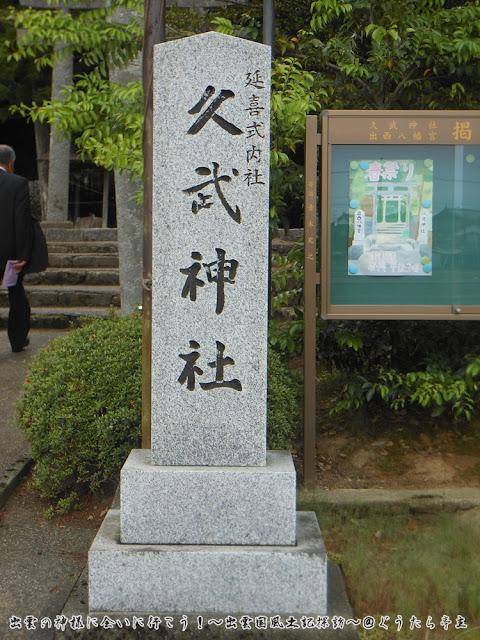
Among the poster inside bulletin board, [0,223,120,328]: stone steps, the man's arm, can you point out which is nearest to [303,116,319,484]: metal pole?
the poster inside bulletin board

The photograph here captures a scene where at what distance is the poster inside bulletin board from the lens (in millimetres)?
4469

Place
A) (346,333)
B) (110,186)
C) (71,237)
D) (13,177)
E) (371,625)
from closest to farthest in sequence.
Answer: (371,625)
(346,333)
(13,177)
(71,237)
(110,186)

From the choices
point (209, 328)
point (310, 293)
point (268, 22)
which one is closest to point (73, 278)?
point (268, 22)

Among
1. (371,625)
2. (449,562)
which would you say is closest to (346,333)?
(449,562)

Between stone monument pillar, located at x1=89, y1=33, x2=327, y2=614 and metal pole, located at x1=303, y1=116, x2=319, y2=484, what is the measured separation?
120cm

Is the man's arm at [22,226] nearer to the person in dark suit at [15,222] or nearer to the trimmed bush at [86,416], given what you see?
the person in dark suit at [15,222]

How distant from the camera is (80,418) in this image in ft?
14.1

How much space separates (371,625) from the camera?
3107 millimetres

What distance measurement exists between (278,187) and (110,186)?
564 inches

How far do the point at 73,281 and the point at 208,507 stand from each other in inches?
319

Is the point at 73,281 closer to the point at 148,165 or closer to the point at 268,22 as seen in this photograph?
the point at 268,22

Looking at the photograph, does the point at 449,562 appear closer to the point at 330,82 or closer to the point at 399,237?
the point at 399,237

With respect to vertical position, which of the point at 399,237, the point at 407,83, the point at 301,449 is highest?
the point at 407,83

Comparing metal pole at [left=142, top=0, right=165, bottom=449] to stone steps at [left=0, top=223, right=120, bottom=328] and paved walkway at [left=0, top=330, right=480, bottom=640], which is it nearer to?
paved walkway at [left=0, top=330, right=480, bottom=640]
